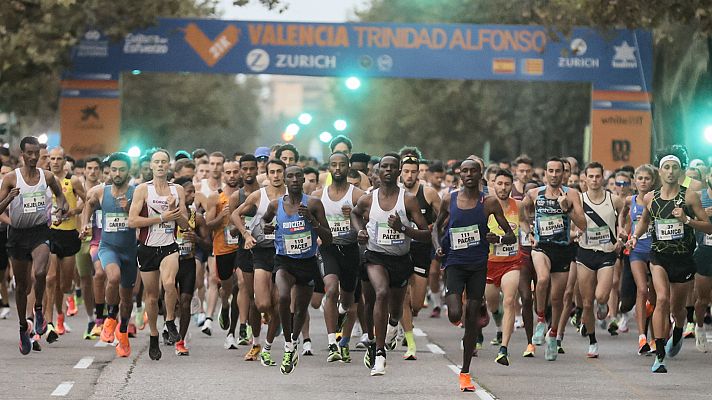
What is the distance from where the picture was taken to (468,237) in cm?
1388

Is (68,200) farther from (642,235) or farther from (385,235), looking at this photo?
(642,235)

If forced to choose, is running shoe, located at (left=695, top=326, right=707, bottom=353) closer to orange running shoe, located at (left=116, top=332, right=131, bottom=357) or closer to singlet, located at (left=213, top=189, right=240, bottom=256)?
singlet, located at (left=213, top=189, right=240, bottom=256)

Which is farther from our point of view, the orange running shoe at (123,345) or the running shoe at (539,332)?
the running shoe at (539,332)

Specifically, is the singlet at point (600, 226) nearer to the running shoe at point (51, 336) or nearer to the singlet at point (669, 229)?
the singlet at point (669, 229)

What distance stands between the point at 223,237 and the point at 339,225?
88.3 inches

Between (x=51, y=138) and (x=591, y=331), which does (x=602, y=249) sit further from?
(x=51, y=138)

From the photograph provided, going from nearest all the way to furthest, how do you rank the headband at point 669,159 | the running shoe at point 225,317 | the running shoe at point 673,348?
the headband at point 669,159 → the running shoe at point 673,348 → the running shoe at point 225,317

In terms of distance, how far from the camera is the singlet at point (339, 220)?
597 inches

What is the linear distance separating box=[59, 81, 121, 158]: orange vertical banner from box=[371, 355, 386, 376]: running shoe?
69.1 ft

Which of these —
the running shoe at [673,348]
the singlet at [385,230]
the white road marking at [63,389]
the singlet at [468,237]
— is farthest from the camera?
the running shoe at [673,348]

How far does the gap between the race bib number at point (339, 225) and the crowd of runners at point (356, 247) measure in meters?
0.02

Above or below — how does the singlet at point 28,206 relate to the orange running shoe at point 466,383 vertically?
above

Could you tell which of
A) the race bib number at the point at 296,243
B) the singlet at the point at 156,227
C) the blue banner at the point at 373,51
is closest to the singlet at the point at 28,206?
the singlet at the point at 156,227

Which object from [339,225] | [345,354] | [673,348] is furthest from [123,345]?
[673,348]
